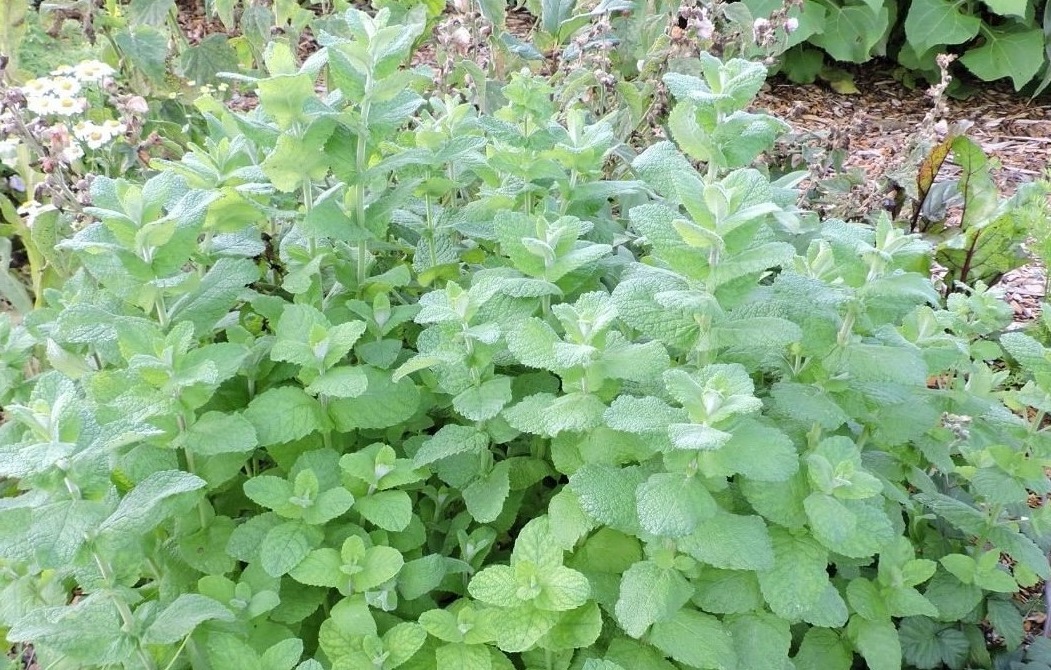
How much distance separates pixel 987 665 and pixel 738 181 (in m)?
1.08

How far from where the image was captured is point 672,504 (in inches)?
41.4

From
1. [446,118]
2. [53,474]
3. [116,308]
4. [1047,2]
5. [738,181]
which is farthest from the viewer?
[1047,2]

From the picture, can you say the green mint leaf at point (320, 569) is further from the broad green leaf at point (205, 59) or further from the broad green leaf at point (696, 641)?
the broad green leaf at point (205, 59)

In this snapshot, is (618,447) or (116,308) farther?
(116,308)

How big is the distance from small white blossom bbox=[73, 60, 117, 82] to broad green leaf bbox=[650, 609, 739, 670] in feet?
6.49

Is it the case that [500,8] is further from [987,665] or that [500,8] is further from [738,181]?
[987,665]

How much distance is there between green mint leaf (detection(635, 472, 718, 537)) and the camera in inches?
40.6

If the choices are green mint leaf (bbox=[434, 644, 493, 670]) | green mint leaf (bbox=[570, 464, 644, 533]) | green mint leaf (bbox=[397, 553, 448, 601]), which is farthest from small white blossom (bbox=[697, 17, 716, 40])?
green mint leaf (bbox=[434, 644, 493, 670])

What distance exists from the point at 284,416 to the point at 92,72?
155 centimetres

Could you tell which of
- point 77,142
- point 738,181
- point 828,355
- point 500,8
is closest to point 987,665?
point 828,355

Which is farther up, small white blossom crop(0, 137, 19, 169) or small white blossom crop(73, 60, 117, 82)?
small white blossom crop(73, 60, 117, 82)

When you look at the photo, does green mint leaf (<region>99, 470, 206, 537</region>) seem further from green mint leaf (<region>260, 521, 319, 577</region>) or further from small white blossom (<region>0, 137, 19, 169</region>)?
small white blossom (<region>0, 137, 19, 169</region>)

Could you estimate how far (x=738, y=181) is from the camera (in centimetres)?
113

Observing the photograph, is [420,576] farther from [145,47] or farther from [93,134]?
[145,47]
